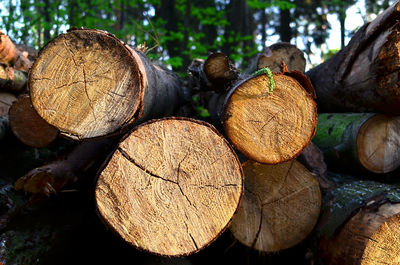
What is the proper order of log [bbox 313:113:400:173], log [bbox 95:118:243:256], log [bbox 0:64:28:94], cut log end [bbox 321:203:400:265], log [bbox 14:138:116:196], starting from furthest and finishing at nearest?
log [bbox 0:64:28:94], log [bbox 313:113:400:173], log [bbox 14:138:116:196], cut log end [bbox 321:203:400:265], log [bbox 95:118:243:256]

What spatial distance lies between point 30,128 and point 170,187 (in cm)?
164

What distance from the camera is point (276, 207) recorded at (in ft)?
6.61

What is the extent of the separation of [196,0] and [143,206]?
29.9ft

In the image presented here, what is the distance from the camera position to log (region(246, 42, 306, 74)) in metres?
3.34

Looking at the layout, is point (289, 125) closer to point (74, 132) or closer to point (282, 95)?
point (282, 95)

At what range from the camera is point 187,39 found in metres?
7.23

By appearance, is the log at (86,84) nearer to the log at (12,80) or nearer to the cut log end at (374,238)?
the cut log end at (374,238)

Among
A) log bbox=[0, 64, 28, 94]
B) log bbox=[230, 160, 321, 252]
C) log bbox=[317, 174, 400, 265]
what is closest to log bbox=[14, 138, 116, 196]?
log bbox=[230, 160, 321, 252]

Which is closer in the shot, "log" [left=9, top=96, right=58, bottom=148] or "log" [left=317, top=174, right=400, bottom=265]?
"log" [left=317, top=174, right=400, bottom=265]

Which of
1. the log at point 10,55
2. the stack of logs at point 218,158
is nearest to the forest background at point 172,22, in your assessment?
the log at point 10,55

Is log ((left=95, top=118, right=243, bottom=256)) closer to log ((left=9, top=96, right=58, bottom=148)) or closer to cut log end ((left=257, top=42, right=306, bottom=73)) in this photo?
log ((left=9, top=96, right=58, bottom=148))

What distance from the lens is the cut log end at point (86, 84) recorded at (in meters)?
1.57

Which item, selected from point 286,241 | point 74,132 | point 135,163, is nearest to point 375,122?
point 286,241

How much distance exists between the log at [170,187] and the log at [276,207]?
0.48m
